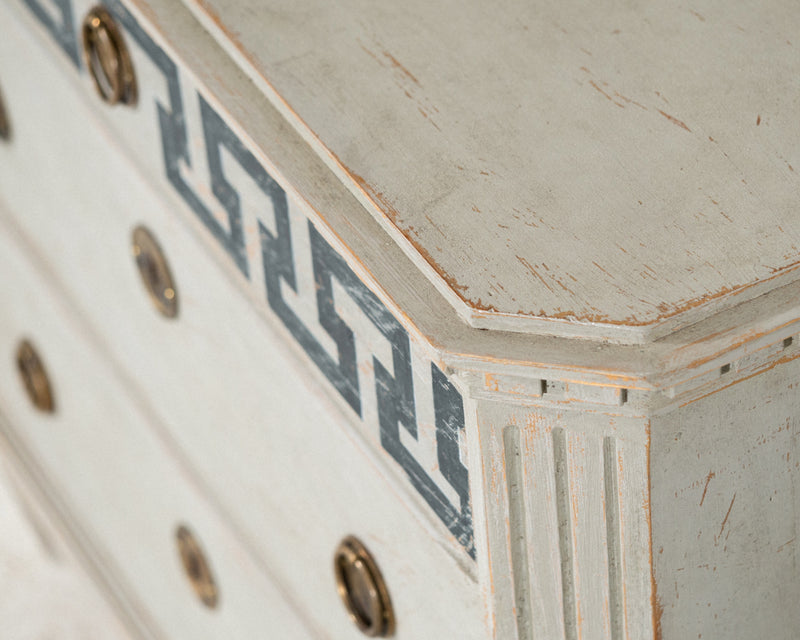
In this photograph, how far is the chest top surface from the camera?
542 millimetres

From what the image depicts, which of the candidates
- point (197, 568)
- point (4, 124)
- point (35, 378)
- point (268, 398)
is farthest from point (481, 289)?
point (35, 378)

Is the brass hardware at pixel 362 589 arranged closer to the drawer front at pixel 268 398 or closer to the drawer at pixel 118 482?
the drawer front at pixel 268 398

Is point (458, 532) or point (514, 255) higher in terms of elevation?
point (514, 255)

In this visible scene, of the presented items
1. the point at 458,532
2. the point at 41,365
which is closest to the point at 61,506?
the point at 41,365

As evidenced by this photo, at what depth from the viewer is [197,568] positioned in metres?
1.18

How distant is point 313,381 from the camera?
759 mm

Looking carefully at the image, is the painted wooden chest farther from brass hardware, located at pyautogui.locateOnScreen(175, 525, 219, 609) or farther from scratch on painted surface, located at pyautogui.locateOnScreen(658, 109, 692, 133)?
brass hardware, located at pyautogui.locateOnScreen(175, 525, 219, 609)

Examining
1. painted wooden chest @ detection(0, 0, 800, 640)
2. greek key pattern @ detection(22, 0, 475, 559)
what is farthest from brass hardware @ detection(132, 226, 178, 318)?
greek key pattern @ detection(22, 0, 475, 559)

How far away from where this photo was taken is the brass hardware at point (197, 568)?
1.16m

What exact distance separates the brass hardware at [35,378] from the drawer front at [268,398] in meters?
0.25

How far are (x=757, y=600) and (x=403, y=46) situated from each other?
394mm

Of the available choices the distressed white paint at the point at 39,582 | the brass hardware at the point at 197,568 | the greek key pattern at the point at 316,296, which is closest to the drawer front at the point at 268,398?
the greek key pattern at the point at 316,296

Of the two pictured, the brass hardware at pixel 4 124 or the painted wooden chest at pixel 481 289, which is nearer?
the painted wooden chest at pixel 481 289

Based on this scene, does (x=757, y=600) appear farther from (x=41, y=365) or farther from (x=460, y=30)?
(x=41, y=365)
